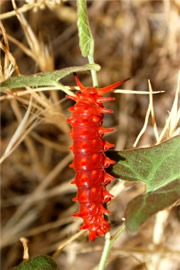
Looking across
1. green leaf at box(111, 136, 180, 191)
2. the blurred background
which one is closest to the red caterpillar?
green leaf at box(111, 136, 180, 191)

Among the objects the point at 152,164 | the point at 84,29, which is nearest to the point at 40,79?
the point at 84,29

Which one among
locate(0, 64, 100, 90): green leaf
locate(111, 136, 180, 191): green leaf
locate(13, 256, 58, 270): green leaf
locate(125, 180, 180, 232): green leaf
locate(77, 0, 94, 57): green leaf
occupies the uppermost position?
locate(77, 0, 94, 57): green leaf

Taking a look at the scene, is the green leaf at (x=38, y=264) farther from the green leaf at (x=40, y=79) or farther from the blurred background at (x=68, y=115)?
the blurred background at (x=68, y=115)

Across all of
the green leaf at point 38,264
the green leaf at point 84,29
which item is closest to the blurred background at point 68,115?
the green leaf at point 38,264

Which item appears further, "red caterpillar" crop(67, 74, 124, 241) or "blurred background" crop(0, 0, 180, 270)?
"blurred background" crop(0, 0, 180, 270)

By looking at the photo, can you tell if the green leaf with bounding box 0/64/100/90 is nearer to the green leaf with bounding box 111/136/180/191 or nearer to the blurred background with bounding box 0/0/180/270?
the green leaf with bounding box 111/136/180/191

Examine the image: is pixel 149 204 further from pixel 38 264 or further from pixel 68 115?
pixel 68 115

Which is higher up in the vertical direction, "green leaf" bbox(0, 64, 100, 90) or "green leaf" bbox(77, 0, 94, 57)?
"green leaf" bbox(77, 0, 94, 57)

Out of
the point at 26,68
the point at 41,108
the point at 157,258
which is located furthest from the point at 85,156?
the point at 26,68
